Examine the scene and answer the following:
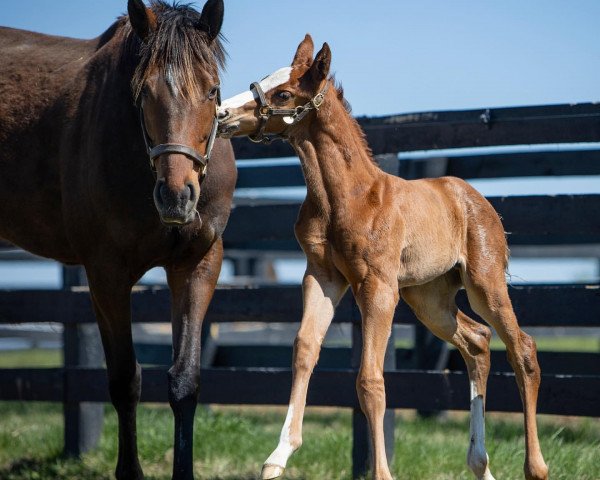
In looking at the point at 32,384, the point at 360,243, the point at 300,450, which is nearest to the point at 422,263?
the point at 360,243

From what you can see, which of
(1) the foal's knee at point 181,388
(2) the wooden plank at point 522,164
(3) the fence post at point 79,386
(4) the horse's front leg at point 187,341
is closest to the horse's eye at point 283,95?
(4) the horse's front leg at point 187,341

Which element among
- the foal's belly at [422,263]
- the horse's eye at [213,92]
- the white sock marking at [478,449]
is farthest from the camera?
the white sock marking at [478,449]

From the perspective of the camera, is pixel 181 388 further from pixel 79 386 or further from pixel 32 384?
pixel 32 384

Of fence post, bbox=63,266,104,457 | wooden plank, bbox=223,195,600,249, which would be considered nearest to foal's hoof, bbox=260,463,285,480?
wooden plank, bbox=223,195,600,249

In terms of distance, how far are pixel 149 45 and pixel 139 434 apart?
2910 millimetres

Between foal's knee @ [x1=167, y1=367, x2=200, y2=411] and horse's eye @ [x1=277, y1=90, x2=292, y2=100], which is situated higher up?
horse's eye @ [x1=277, y1=90, x2=292, y2=100]

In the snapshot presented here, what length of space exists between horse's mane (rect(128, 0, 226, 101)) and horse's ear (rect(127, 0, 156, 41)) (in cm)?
3

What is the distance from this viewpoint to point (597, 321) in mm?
4730

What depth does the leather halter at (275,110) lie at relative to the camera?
3.64 meters

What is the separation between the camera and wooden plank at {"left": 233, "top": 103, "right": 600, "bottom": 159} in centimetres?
485

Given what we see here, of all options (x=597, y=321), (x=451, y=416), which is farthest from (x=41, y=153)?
(x=451, y=416)

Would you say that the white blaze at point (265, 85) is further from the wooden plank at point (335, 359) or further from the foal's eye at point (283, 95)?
the wooden plank at point (335, 359)

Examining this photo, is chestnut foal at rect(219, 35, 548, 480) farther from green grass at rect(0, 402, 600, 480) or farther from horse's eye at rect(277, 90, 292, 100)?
green grass at rect(0, 402, 600, 480)

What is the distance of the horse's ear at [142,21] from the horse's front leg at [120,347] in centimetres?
108
